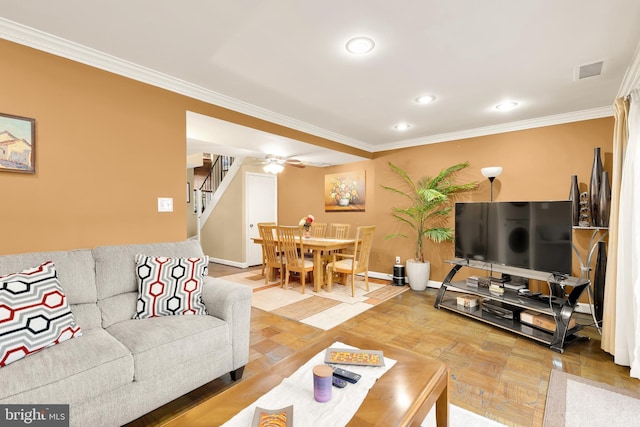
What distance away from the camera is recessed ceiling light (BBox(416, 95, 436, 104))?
3.03 metres

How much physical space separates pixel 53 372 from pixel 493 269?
3614 mm

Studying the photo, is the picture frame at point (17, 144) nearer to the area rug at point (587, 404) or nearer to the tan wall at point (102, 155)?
the tan wall at point (102, 155)

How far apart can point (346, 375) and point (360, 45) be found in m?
2.07

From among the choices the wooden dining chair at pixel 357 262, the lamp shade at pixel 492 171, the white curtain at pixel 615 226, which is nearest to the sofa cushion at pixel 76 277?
the wooden dining chair at pixel 357 262

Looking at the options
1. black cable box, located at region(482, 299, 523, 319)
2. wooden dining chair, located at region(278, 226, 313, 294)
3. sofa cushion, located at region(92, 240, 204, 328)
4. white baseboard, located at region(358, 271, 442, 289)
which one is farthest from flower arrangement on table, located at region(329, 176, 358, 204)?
sofa cushion, located at region(92, 240, 204, 328)

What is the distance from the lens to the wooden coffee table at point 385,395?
43.3 inches

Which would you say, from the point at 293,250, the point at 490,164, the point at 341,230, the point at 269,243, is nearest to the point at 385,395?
the point at 293,250

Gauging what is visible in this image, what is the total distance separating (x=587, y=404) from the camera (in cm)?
185

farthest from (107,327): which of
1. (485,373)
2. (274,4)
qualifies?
(485,373)

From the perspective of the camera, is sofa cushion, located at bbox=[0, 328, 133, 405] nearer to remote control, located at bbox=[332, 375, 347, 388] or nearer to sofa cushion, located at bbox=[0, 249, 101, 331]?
sofa cushion, located at bbox=[0, 249, 101, 331]

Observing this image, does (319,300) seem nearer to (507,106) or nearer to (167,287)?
(167,287)

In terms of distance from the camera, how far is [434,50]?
7.09 ft

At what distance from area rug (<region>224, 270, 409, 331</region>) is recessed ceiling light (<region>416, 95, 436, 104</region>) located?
8.05 feet

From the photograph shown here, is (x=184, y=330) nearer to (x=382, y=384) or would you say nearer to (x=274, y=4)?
(x=382, y=384)
